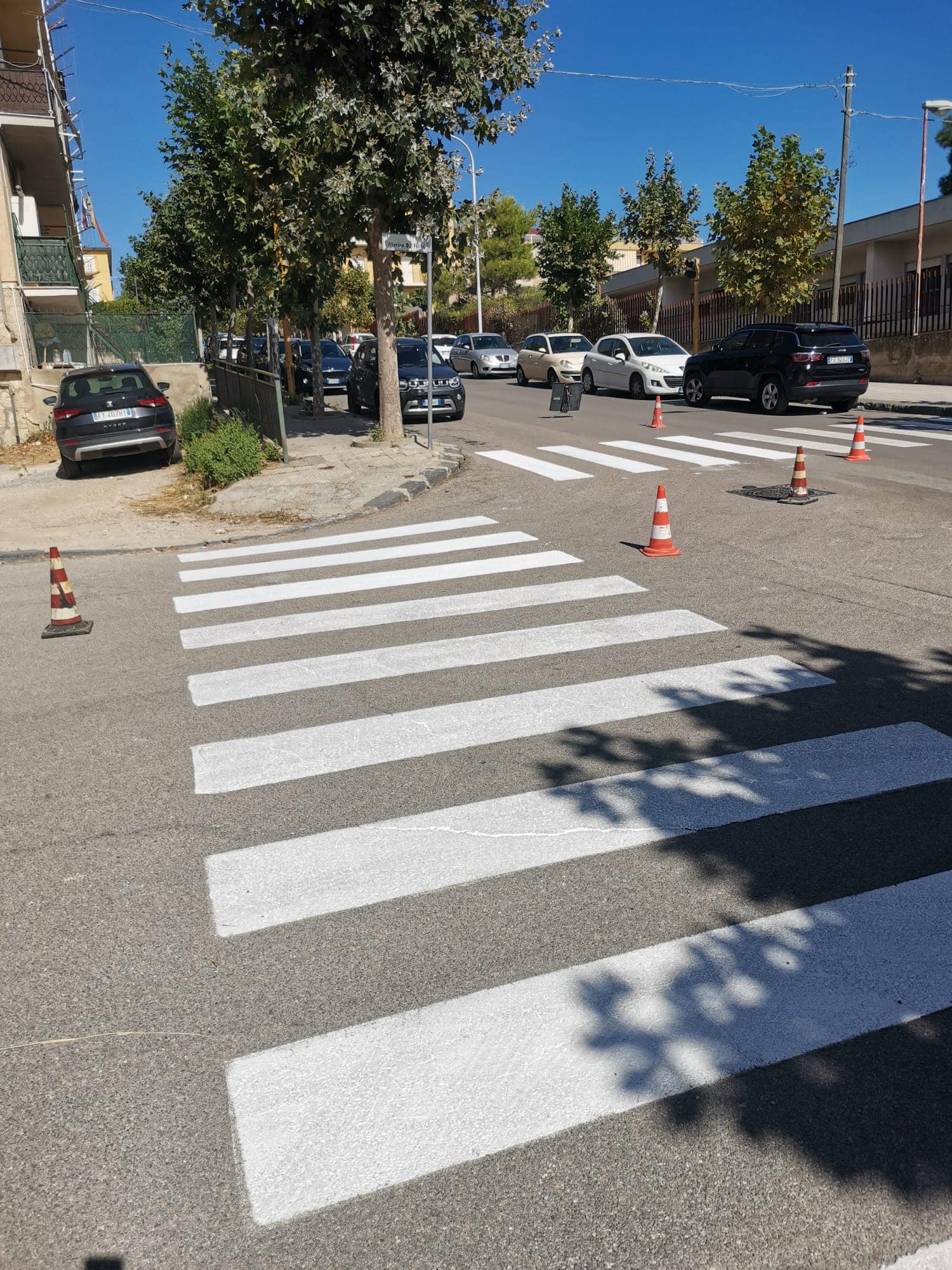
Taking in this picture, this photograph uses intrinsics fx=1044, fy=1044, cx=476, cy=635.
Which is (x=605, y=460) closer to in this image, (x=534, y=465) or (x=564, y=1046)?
(x=534, y=465)

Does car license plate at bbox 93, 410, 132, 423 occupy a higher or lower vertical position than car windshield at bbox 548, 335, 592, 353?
lower

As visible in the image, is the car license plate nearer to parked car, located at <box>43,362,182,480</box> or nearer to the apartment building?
parked car, located at <box>43,362,182,480</box>

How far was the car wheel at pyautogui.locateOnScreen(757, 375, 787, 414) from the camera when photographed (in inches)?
803

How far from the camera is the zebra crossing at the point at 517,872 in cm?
279

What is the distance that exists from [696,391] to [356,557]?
14818 mm

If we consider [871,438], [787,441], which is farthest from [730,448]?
[871,438]

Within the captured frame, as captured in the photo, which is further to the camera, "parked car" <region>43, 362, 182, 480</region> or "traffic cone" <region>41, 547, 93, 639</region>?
"parked car" <region>43, 362, 182, 480</region>

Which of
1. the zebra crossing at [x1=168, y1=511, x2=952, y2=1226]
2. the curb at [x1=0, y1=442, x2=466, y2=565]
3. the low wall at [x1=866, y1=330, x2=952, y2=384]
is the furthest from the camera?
the low wall at [x1=866, y1=330, x2=952, y2=384]

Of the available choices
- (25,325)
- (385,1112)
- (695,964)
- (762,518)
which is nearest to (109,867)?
(385,1112)

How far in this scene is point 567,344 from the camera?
30969 mm

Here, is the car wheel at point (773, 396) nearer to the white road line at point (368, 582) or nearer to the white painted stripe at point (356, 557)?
the white painted stripe at point (356, 557)

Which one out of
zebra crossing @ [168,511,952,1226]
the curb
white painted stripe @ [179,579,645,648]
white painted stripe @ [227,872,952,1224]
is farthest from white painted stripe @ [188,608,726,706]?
the curb

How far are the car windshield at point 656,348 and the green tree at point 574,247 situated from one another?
2016 centimetres

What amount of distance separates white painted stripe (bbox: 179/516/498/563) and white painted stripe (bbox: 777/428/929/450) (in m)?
7.52
